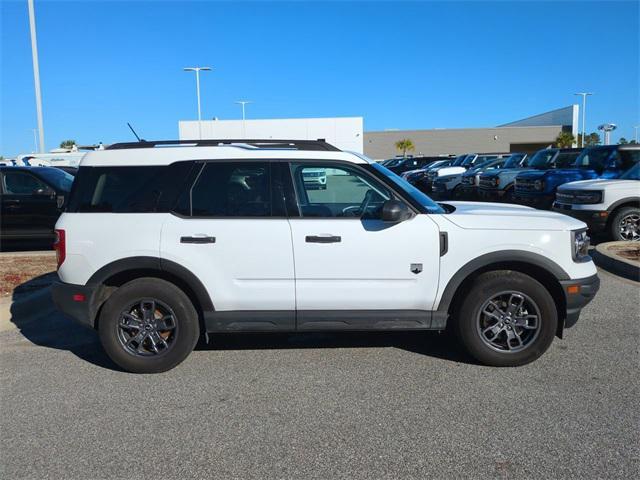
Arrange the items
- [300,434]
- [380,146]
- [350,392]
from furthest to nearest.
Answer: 1. [380,146]
2. [350,392]
3. [300,434]

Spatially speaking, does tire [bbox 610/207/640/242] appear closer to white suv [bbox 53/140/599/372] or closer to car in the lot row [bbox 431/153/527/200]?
white suv [bbox 53/140/599/372]

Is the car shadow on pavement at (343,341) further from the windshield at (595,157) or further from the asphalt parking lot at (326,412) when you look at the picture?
the windshield at (595,157)

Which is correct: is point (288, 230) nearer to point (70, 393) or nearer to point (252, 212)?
point (252, 212)

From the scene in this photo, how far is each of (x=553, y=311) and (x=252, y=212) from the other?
2.59 meters

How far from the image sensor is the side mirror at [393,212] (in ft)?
13.9

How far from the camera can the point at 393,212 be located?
424 centimetres

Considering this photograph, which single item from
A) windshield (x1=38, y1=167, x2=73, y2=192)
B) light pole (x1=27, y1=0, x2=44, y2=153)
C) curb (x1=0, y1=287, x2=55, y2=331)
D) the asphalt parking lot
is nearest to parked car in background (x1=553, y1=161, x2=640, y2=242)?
the asphalt parking lot

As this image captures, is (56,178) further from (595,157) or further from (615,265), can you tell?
(595,157)

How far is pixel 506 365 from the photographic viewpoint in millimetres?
Result: 4500

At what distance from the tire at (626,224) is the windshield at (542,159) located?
6.54 meters

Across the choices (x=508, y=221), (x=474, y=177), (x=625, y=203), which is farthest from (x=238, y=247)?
(x=474, y=177)

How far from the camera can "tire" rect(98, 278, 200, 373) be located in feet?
14.5

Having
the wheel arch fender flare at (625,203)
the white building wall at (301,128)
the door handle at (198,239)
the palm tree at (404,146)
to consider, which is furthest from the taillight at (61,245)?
the palm tree at (404,146)

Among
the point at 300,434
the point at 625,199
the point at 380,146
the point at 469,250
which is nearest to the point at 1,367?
the point at 300,434
